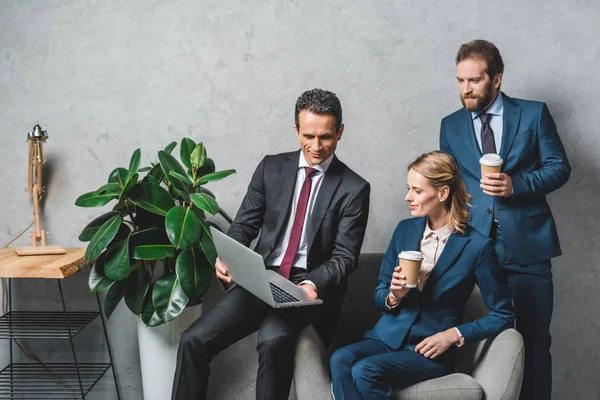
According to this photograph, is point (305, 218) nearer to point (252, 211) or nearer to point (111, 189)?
point (252, 211)

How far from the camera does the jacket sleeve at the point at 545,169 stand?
2.57 m

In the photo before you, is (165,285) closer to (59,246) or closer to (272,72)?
(59,246)

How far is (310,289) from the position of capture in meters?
2.40

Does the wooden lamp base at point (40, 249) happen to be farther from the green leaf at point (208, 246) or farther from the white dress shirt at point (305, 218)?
the white dress shirt at point (305, 218)

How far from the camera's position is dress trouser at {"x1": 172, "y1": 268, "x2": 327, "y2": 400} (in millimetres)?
2309

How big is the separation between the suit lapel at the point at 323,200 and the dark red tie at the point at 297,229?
0.14ft

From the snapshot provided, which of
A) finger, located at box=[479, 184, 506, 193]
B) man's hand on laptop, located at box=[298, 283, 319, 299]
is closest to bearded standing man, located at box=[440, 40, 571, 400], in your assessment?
finger, located at box=[479, 184, 506, 193]

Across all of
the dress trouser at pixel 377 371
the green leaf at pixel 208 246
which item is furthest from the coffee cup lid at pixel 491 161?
the green leaf at pixel 208 246

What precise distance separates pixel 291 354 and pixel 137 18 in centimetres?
169

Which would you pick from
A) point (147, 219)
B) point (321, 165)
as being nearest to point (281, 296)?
point (321, 165)

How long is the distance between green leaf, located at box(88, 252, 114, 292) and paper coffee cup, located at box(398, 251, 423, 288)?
1.23m

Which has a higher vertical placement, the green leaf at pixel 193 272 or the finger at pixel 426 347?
the green leaf at pixel 193 272

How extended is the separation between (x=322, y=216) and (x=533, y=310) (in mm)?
919

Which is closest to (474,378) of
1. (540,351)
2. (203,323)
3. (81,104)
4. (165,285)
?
(540,351)
